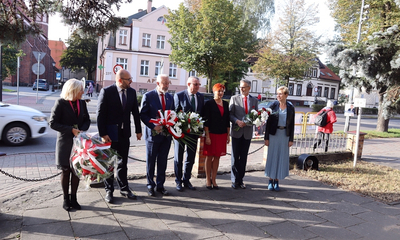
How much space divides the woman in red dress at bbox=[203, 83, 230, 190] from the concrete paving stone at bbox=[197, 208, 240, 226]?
105 cm

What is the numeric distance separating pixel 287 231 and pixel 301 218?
0.60 metres

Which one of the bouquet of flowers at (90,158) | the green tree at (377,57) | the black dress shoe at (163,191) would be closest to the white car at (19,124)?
the black dress shoe at (163,191)

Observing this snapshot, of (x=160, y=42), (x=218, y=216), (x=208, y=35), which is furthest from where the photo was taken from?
(x=160, y=42)

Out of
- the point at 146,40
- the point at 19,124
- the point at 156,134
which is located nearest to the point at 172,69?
the point at 146,40

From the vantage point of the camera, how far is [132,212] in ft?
14.3

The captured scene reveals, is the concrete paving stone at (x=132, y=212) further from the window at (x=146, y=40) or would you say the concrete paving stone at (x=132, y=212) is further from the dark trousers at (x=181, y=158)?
the window at (x=146, y=40)

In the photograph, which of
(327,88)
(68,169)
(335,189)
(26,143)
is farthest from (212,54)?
(327,88)

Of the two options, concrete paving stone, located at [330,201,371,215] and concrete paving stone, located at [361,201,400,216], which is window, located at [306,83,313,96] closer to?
concrete paving stone, located at [361,201,400,216]

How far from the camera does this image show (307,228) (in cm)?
421

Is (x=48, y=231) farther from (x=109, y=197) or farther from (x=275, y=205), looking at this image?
(x=275, y=205)

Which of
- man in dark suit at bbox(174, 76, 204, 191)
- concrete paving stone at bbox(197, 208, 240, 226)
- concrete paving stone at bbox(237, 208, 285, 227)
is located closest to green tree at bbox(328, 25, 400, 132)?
man in dark suit at bbox(174, 76, 204, 191)

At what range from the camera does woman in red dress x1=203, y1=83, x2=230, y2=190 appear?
5.49 meters

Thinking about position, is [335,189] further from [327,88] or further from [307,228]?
[327,88]

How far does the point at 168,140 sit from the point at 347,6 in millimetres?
19990
